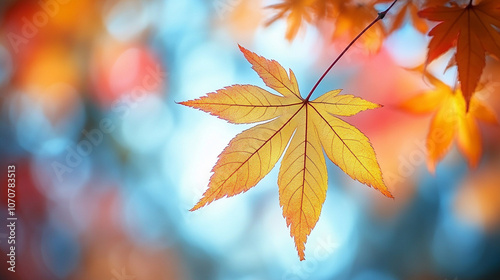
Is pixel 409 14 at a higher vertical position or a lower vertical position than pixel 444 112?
higher

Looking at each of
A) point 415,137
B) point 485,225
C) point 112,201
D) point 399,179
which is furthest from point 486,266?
point 112,201

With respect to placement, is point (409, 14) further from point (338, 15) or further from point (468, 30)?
point (468, 30)

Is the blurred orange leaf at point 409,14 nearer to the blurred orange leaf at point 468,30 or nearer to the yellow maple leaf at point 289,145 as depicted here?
the blurred orange leaf at point 468,30

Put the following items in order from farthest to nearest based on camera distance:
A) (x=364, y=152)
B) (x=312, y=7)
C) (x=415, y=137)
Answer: (x=415, y=137), (x=312, y=7), (x=364, y=152)

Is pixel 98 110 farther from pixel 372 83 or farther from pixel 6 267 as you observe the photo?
pixel 372 83

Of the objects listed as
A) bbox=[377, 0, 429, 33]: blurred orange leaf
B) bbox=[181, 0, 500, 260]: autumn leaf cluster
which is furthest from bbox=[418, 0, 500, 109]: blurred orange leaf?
bbox=[377, 0, 429, 33]: blurred orange leaf

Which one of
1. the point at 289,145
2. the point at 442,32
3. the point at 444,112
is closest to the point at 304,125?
the point at 289,145

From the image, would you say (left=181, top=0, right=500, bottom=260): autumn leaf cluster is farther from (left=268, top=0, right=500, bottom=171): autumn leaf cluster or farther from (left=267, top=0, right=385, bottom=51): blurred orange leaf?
(left=267, top=0, right=385, bottom=51): blurred orange leaf
